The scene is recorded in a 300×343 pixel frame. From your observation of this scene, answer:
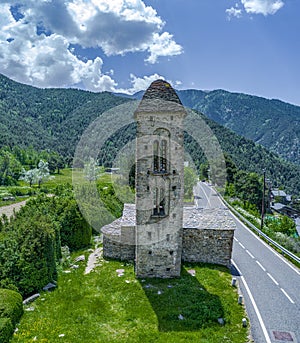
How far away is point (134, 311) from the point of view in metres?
16.0

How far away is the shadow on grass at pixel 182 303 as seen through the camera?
1479cm

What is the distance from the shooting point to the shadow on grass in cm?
1479

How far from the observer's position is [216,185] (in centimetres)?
7644

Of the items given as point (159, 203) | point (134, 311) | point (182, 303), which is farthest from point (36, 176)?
point (182, 303)

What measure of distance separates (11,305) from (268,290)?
Answer: 15.5 meters

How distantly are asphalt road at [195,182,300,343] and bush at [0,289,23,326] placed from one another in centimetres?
1202

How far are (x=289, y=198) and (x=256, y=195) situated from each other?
6367 cm

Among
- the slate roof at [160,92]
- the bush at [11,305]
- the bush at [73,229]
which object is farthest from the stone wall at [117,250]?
the slate roof at [160,92]

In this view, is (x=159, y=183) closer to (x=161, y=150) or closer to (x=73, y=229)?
(x=161, y=150)

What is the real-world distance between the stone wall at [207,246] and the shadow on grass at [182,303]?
2694 mm

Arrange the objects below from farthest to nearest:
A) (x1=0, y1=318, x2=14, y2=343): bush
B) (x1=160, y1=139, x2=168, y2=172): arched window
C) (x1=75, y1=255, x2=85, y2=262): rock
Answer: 1. (x1=75, y1=255, x2=85, y2=262): rock
2. (x1=160, y1=139, x2=168, y2=172): arched window
3. (x1=0, y1=318, x2=14, y2=343): bush

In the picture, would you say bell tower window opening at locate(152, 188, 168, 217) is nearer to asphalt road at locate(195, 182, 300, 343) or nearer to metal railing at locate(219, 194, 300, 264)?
asphalt road at locate(195, 182, 300, 343)

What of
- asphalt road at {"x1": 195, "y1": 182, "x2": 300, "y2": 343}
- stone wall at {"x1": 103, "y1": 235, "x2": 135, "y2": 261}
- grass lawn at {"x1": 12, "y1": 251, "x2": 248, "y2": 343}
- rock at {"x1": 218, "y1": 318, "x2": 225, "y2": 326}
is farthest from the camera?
stone wall at {"x1": 103, "y1": 235, "x2": 135, "y2": 261}

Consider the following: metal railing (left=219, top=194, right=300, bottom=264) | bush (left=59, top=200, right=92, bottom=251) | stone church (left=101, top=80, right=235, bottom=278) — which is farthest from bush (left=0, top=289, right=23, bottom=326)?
metal railing (left=219, top=194, right=300, bottom=264)
